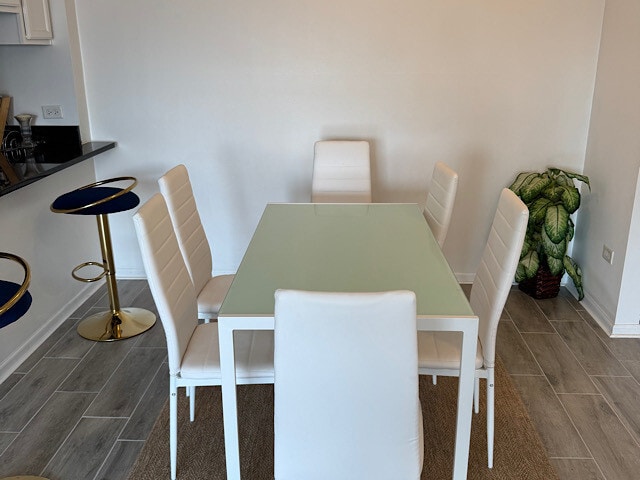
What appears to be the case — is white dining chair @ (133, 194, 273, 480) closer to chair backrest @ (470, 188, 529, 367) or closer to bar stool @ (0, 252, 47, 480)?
bar stool @ (0, 252, 47, 480)

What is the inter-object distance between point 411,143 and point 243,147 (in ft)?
3.56

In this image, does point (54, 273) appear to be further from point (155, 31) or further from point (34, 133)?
point (155, 31)

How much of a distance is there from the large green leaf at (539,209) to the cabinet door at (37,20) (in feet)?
10.0

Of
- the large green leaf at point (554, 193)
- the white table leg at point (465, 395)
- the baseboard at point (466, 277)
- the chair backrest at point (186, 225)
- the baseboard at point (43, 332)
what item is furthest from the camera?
the baseboard at point (466, 277)

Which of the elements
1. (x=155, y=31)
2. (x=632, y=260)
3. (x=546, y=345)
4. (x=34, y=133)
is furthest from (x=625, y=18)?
(x=34, y=133)

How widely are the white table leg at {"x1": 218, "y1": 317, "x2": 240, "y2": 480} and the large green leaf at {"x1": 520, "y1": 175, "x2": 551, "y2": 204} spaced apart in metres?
2.39

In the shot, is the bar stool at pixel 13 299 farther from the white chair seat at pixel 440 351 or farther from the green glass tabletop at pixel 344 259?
the white chair seat at pixel 440 351

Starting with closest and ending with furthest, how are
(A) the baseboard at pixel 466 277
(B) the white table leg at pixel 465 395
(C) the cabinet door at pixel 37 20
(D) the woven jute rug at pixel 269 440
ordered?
(B) the white table leg at pixel 465 395, (D) the woven jute rug at pixel 269 440, (C) the cabinet door at pixel 37 20, (A) the baseboard at pixel 466 277

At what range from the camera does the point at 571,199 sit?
3.50 metres

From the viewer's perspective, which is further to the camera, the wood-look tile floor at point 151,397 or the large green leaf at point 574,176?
the large green leaf at point 574,176

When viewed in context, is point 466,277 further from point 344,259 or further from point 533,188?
point 344,259

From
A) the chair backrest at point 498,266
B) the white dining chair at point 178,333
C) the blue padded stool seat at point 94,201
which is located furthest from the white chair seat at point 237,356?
the blue padded stool seat at point 94,201

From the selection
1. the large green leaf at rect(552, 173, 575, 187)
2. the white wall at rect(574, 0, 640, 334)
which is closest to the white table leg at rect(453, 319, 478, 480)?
the white wall at rect(574, 0, 640, 334)

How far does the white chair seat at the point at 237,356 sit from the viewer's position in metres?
2.14
